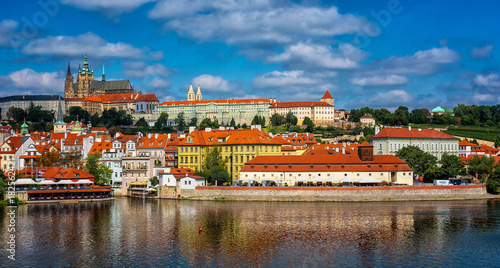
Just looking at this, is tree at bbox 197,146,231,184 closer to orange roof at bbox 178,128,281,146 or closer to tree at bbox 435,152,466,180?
orange roof at bbox 178,128,281,146

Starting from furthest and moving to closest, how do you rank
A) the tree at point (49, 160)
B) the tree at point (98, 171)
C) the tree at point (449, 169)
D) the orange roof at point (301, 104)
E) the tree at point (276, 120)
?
the orange roof at point (301, 104) → the tree at point (276, 120) → the tree at point (49, 160) → the tree at point (98, 171) → the tree at point (449, 169)

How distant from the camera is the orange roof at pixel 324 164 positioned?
64425 mm

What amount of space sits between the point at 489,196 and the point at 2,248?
52.0 m

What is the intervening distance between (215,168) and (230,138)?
26.2 feet

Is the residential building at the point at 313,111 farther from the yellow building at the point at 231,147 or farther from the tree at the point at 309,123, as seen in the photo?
the yellow building at the point at 231,147

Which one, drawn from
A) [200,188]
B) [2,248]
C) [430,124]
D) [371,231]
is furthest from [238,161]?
[430,124]

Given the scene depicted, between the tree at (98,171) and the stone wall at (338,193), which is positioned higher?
the tree at (98,171)

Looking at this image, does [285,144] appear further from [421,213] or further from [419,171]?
[421,213]

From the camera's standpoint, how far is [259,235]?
40219 mm

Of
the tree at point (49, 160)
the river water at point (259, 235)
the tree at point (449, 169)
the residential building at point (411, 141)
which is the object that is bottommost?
the river water at point (259, 235)

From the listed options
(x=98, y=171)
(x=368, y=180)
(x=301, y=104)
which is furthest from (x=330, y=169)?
(x=301, y=104)

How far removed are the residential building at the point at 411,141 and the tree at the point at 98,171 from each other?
39514mm

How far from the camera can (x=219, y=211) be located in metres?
52.4

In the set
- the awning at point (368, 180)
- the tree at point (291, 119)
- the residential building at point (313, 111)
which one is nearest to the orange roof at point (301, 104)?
the residential building at point (313, 111)
